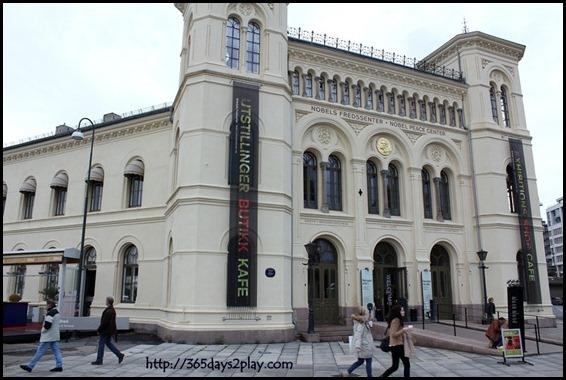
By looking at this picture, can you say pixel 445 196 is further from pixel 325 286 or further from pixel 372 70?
pixel 325 286

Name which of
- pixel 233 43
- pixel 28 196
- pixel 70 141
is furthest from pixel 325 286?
pixel 28 196

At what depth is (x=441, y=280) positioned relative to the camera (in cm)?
2409

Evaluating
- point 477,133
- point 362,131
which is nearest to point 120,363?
point 362,131

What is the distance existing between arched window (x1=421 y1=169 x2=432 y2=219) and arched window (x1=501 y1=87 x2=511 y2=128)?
20.7 feet

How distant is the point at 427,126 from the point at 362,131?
14.3 ft

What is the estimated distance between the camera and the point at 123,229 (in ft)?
73.8

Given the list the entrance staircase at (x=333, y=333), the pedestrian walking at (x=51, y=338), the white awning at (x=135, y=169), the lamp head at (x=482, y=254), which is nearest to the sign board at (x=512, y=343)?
the entrance staircase at (x=333, y=333)

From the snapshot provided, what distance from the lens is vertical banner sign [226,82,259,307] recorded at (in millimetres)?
17141

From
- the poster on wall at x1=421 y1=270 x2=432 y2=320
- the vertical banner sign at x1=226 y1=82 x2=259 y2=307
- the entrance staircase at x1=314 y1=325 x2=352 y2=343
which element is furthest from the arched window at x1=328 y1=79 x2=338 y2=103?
the entrance staircase at x1=314 y1=325 x2=352 y2=343

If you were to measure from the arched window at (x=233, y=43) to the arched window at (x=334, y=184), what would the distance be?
6516mm

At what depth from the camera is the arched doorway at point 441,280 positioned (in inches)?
934

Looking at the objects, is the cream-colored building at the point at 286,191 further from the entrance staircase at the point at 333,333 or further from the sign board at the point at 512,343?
the sign board at the point at 512,343

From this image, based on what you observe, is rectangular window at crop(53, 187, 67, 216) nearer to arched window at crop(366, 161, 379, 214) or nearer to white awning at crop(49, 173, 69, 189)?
white awning at crop(49, 173, 69, 189)

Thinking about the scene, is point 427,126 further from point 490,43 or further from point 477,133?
point 490,43
